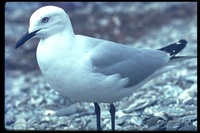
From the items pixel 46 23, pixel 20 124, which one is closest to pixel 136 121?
pixel 20 124

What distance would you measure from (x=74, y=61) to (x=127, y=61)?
0.70m

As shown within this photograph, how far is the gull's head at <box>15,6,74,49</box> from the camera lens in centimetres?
386

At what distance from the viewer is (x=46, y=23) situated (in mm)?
3887

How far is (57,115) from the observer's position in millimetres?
5555

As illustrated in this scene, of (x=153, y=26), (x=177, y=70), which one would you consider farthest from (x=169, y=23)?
(x=177, y=70)

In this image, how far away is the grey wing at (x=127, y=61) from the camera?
4133mm

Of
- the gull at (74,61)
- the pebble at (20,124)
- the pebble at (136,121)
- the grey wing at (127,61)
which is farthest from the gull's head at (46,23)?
the pebble at (20,124)

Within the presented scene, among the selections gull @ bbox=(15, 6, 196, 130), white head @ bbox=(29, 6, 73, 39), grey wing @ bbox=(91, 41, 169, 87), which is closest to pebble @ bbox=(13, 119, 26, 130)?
gull @ bbox=(15, 6, 196, 130)

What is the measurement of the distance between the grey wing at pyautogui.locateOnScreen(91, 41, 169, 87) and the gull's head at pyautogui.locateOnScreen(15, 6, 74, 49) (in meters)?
0.37

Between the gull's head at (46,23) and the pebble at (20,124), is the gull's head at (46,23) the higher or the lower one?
the higher one

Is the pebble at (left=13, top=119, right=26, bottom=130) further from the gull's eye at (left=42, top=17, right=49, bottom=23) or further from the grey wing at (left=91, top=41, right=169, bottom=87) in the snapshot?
the gull's eye at (left=42, top=17, right=49, bottom=23)

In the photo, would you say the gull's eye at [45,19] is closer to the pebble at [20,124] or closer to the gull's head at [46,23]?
the gull's head at [46,23]

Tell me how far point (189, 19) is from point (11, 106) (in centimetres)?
435
